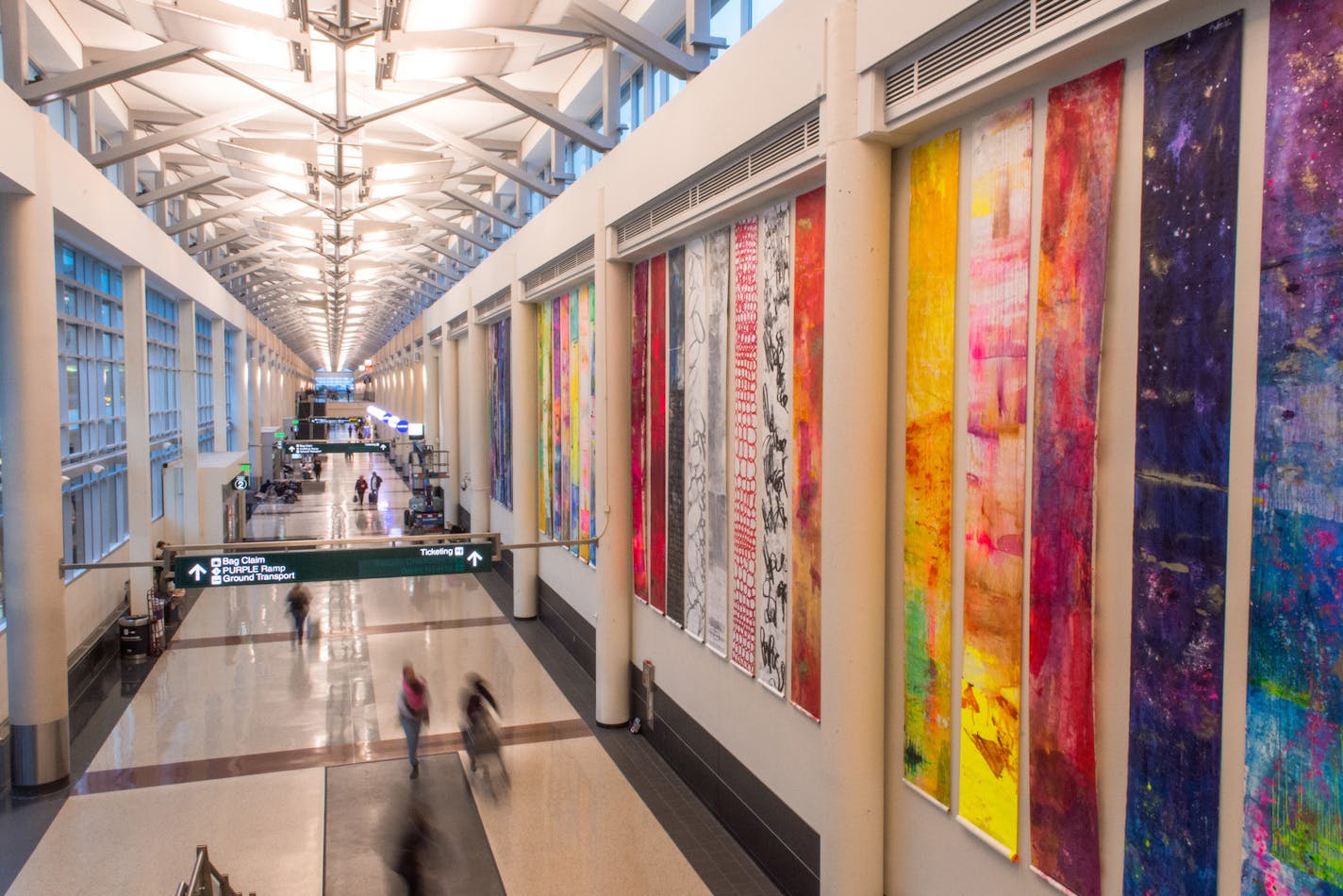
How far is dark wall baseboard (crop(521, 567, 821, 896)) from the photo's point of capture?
789 centimetres

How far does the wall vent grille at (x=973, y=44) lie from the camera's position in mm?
4870

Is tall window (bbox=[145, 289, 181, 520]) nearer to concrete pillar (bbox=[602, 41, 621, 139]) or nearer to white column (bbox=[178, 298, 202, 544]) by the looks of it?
white column (bbox=[178, 298, 202, 544])

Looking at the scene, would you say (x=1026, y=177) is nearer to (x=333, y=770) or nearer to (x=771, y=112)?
(x=771, y=112)

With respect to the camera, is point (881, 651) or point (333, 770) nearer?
A: point (881, 651)

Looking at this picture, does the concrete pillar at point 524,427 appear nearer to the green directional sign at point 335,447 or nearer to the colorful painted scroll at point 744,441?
the colorful painted scroll at point 744,441

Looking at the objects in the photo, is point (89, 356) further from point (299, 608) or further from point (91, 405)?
point (299, 608)

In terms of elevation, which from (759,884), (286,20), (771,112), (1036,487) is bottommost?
(759,884)

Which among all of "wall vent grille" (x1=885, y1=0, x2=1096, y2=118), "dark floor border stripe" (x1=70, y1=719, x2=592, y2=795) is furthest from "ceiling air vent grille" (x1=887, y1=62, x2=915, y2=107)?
"dark floor border stripe" (x1=70, y1=719, x2=592, y2=795)

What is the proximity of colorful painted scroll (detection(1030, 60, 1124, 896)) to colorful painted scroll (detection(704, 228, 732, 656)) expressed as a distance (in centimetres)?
445

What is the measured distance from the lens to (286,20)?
9.69 meters

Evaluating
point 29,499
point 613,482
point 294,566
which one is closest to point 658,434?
point 613,482

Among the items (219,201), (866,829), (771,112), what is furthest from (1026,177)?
(219,201)

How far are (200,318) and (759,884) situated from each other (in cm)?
2611

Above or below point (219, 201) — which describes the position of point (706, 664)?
below
